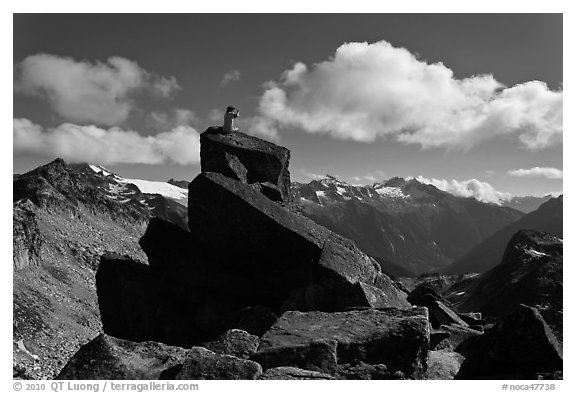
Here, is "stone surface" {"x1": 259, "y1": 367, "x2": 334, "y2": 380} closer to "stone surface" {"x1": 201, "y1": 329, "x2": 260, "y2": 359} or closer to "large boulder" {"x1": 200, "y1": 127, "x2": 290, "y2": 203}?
"stone surface" {"x1": 201, "y1": 329, "x2": 260, "y2": 359}

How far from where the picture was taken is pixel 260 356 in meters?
17.2

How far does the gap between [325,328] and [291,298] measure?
7797mm

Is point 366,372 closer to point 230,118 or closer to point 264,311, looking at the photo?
point 264,311

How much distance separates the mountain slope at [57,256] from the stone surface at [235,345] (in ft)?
90.3

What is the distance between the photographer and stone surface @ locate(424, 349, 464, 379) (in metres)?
20.9

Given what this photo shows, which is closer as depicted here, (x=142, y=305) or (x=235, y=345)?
(x=235, y=345)

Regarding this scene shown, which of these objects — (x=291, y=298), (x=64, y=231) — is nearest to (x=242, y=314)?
(x=291, y=298)

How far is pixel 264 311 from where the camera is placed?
26734 mm

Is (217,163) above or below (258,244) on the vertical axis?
above

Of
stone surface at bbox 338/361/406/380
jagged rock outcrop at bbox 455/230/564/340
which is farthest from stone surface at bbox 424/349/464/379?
jagged rock outcrop at bbox 455/230/564/340

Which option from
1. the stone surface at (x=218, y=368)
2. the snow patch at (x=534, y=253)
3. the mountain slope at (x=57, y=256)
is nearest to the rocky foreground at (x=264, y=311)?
the stone surface at (x=218, y=368)

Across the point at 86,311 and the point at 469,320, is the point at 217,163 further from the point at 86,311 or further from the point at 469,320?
the point at 86,311

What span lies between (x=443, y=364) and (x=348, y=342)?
708 cm

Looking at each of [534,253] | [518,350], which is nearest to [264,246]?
[518,350]
